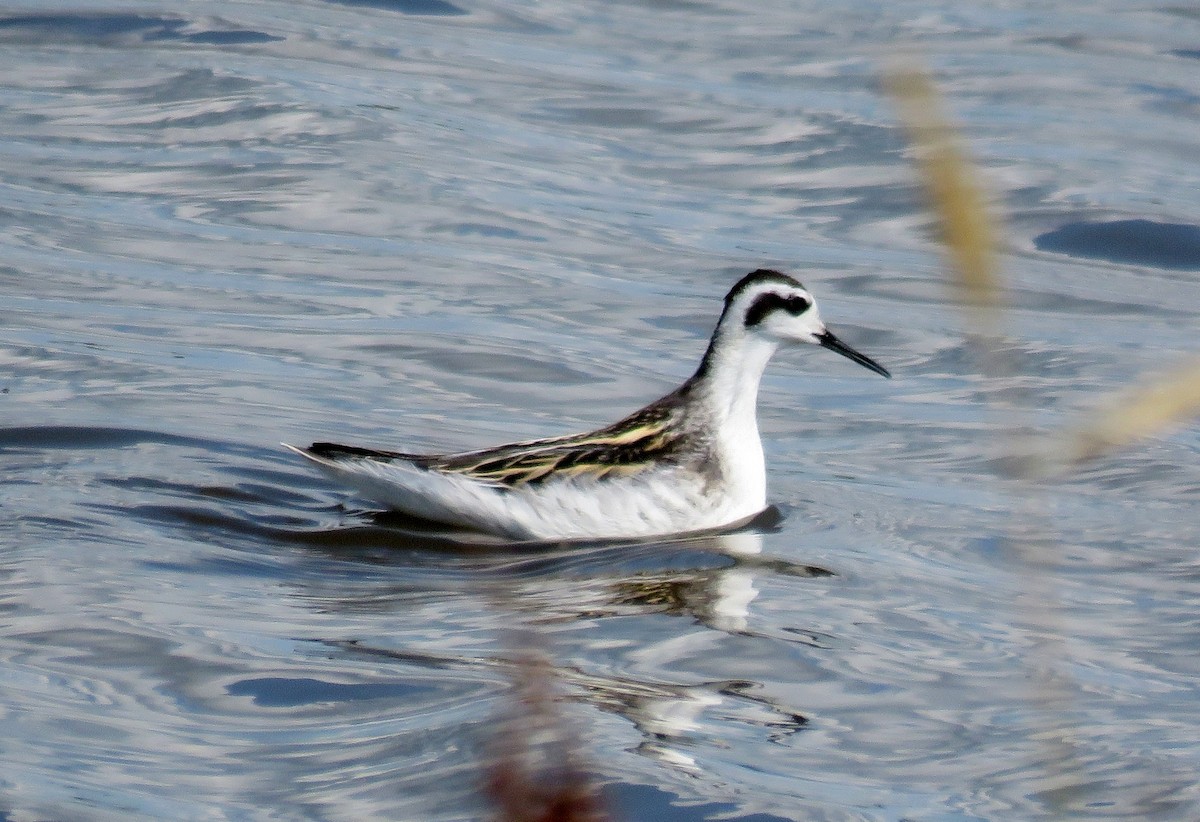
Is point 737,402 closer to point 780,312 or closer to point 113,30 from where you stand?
point 780,312

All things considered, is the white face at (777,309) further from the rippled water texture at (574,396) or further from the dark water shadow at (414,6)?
the dark water shadow at (414,6)

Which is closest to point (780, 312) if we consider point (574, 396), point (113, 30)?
point (574, 396)

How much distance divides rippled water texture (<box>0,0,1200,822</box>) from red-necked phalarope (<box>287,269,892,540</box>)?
0.17 metres

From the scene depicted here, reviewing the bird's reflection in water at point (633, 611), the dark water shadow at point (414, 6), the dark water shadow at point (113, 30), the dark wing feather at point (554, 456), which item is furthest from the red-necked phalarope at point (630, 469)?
the dark water shadow at point (414, 6)

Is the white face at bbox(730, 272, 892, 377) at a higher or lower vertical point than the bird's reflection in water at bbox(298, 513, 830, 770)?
higher

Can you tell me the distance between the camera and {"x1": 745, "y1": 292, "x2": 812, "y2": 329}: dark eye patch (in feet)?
32.9

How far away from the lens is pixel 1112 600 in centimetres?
866

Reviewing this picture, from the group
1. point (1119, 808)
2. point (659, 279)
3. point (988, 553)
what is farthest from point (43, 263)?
point (1119, 808)

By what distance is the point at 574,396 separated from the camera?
11984 millimetres

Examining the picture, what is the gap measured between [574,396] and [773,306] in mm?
2246

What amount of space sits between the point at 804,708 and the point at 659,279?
7.94 metres

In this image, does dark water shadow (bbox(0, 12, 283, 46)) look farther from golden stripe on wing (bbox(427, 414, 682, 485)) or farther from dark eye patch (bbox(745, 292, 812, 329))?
golden stripe on wing (bbox(427, 414, 682, 485))

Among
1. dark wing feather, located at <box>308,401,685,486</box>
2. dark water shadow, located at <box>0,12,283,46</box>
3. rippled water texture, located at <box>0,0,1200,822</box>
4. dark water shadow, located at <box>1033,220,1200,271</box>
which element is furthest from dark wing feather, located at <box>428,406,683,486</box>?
dark water shadow, located at <box>0,12,283,46</box>

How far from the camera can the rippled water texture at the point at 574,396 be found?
6504 millimetres
